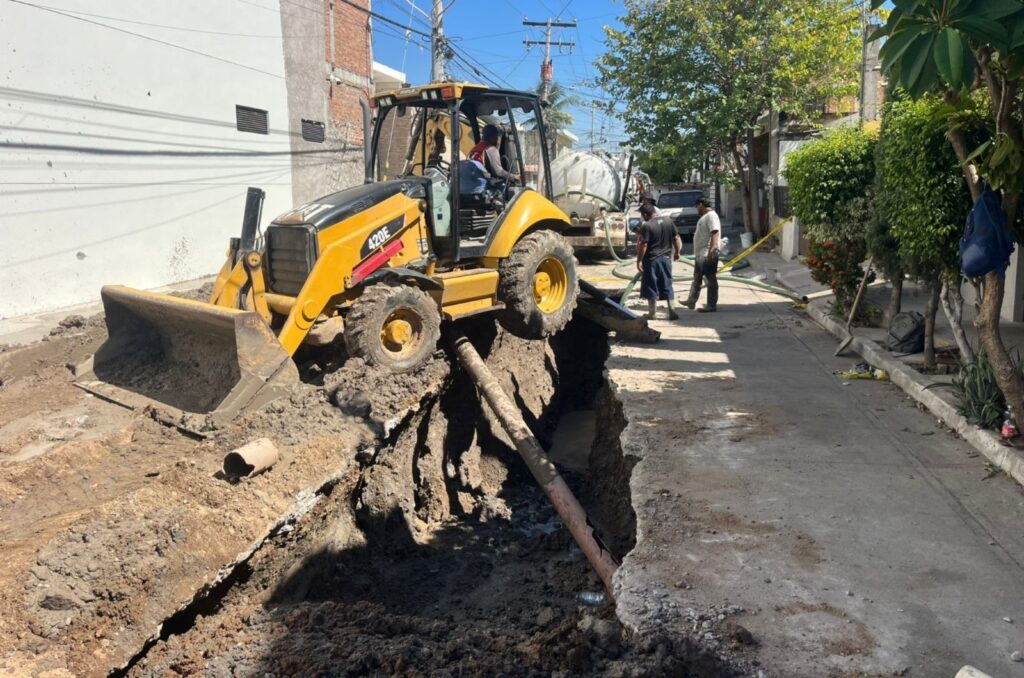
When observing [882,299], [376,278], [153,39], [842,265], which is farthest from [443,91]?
[153,39]

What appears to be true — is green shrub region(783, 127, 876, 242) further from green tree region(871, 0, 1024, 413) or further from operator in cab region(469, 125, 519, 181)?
green tree region(871, 0, 1024, 413)

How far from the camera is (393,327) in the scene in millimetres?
6598

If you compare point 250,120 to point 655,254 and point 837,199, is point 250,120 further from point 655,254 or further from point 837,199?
point 837,199

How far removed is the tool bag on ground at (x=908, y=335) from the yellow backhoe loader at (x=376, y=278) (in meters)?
3.31

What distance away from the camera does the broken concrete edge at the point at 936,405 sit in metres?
5.09

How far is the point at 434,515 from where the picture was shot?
6840 millimetres

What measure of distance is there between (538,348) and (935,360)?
13.5 ft

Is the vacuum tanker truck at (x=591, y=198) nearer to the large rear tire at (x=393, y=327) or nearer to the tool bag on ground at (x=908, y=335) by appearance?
the tool bag on ground at (x=908, y=335)

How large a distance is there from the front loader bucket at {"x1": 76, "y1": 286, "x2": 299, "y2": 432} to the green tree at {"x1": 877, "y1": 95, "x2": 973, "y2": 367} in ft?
16.9

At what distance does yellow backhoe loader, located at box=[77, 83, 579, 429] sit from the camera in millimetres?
6184

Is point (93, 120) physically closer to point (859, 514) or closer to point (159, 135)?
point (159, 135)

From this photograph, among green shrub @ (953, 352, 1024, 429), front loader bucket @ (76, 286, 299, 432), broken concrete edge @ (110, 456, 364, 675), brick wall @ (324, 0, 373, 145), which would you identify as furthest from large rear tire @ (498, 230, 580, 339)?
brick wall @ (324, 0, 373, 145)

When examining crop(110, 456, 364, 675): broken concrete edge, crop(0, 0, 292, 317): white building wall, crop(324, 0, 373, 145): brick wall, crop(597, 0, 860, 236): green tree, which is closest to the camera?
crop(110, 456, 364, 675): broken concrete edge

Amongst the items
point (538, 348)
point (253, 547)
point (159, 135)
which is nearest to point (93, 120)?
point (159, 135)
